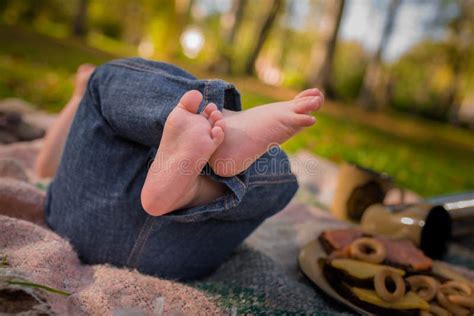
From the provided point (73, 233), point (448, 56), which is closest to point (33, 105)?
point (73, 233)

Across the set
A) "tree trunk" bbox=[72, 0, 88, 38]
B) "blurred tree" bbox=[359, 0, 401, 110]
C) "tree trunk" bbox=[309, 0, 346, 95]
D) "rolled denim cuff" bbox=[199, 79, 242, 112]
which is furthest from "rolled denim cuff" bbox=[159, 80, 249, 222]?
"blurred tree" bbox=[359, 0, 401, 110]

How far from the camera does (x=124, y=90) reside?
2.67 feet

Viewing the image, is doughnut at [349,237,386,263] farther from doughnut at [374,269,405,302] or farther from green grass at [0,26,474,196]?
green grass at [0,26,474,196]

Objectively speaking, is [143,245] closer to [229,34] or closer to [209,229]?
[209,229]

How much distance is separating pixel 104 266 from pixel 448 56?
1243cm

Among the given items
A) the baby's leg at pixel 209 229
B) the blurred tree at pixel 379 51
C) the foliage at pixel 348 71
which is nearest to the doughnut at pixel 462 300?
the baby's leg at pixel 209 229

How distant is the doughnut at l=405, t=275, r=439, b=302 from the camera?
Result: 998 millimetres

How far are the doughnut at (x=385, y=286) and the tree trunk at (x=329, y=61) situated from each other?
555cm

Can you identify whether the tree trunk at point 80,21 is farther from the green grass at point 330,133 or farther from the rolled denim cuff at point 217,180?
the rolled denim cuff at point 217,180

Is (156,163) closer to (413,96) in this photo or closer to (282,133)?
(282,133)

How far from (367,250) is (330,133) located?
3062 mm

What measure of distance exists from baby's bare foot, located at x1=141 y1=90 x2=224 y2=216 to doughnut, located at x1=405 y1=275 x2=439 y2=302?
24.4 inches

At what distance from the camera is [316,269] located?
3.60 feet

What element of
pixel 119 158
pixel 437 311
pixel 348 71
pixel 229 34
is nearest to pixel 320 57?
pixel 229 34
